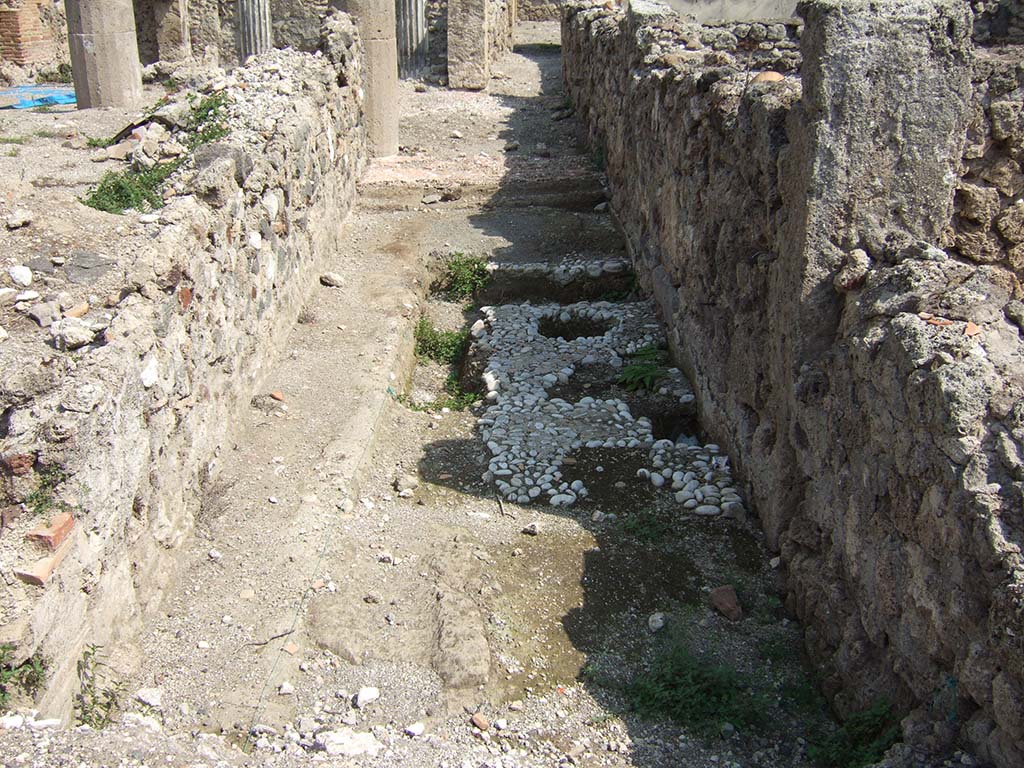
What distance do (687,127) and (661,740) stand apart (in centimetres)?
360

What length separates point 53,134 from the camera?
10305 millimetres

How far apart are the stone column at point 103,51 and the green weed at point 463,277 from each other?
6357mm

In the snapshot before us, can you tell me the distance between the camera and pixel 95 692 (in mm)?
3303

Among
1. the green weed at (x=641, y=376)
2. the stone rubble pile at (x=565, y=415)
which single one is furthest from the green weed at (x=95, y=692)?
the green weed at (x=641, y=376)

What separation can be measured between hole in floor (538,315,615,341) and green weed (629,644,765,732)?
141 inches

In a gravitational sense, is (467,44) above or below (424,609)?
above

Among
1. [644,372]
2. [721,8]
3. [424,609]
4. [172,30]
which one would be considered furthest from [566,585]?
[172,30]

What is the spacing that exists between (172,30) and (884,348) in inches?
584

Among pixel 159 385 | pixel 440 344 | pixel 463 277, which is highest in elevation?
pixel 159 385

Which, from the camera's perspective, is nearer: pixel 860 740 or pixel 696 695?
pixel 860 740

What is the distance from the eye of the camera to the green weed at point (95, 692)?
322 cm

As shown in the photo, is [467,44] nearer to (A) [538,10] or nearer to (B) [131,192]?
(A) [538,10]

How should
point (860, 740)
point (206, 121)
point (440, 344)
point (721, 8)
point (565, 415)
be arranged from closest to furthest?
point (860, 740)
point (565, 415)
point (206, 121)
point (440, 344)
point (721, 8)

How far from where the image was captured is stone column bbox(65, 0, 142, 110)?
11766 mm
